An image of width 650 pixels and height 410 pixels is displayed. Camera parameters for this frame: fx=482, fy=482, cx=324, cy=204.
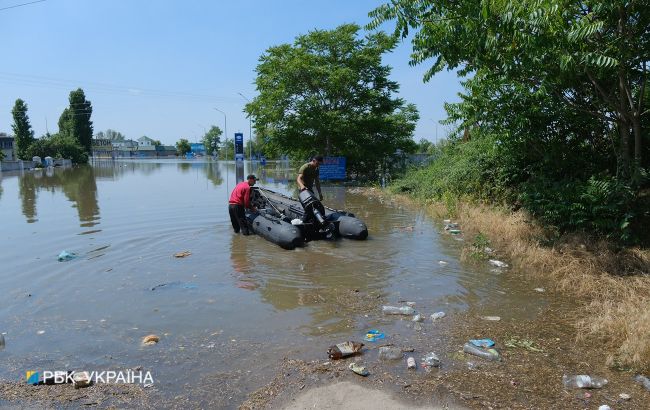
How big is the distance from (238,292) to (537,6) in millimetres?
5558

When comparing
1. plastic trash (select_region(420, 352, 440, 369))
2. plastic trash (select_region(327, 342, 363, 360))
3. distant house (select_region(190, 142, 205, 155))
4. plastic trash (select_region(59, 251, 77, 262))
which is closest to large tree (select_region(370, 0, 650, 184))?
plastic trash (select_region(420, 352, 440, 369))

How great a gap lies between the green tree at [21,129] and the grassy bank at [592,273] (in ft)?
225

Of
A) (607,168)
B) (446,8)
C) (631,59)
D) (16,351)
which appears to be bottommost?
(16,351)

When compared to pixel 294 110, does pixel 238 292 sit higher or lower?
lower

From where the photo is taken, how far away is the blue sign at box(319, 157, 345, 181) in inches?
1085

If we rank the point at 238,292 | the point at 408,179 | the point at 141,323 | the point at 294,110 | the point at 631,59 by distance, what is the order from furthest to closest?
the point at 294,110, the point at 408,179, the point at 631,59, the point at 238,292, the point at 141,323

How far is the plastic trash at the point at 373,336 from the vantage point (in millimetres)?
5012

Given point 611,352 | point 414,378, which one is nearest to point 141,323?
point 414,378

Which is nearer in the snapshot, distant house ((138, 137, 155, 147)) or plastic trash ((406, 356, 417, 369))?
plastic trash ((406, 356, 417, 369))

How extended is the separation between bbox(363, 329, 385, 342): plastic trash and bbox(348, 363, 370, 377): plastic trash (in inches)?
25.9

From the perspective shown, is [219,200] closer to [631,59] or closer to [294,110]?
[294,110]

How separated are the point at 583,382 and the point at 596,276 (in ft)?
10.6

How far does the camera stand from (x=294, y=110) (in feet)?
88.3

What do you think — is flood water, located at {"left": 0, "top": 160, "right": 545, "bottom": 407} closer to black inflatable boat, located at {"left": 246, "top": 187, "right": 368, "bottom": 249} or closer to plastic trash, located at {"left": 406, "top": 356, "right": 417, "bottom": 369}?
black inflatable boat, located at {"left": 246, "top": 187, "right": 368, "bottom": 249}
